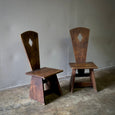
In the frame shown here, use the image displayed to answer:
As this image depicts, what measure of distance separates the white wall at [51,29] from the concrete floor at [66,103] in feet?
1.40

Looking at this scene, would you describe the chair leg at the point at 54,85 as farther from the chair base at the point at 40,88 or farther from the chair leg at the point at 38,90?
the chair leg at the point at 38,90

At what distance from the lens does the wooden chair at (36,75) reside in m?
1.85

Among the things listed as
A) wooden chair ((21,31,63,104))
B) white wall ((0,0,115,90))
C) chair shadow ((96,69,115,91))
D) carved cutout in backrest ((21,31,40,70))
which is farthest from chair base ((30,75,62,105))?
chair shadow ((96,69,115,91))

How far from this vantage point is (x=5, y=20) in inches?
86.9

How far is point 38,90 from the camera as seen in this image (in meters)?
1.88

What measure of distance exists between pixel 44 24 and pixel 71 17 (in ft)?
2.27

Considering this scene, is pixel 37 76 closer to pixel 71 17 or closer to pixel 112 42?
pixel 71 17

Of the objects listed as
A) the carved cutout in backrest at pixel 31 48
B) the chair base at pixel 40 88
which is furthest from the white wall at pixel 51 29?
the chair base at pixel 40 88

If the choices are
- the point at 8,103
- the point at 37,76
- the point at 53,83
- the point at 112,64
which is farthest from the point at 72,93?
the point at 112,64

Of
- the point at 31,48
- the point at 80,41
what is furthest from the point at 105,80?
the point at 31,48

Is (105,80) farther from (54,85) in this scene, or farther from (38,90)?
(38,90)

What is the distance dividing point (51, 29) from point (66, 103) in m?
1.53

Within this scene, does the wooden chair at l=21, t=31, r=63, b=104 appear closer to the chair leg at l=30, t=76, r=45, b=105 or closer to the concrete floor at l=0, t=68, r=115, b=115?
the chair leg at l=30, t=76, r=45, b=105

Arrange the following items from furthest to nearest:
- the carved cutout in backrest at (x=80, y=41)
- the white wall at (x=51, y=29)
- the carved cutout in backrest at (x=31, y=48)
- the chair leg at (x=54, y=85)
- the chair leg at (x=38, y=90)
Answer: the carved cutout in backrest at (x=80, y=41), the white wall at (x=51, y=29), the chair leg at (x=54, y=85), the carved cutout in backrest at (x=31, y=48), the chair leg at (x=38, y=90)
